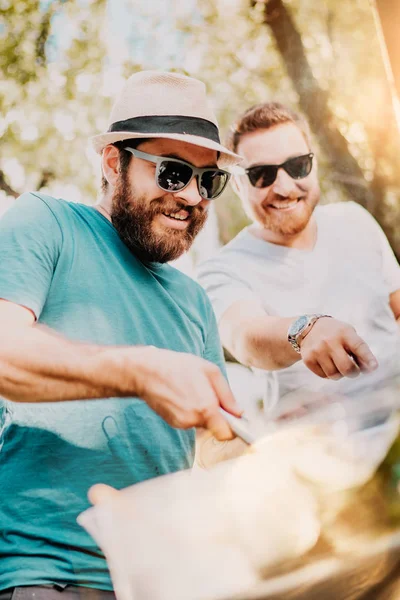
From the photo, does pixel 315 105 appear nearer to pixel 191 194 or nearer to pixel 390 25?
pixel 390 25

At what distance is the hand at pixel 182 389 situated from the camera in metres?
0.88

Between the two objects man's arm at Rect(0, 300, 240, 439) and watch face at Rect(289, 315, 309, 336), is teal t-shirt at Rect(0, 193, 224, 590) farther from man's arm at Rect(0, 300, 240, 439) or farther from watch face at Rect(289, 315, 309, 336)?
watch face at Rect(289, 315, 309, 336)

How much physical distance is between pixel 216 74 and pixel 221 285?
18.6 inches

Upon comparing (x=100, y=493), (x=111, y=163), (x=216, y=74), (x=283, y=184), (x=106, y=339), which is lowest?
(x=100, y=493)

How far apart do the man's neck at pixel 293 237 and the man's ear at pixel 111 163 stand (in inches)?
14.7

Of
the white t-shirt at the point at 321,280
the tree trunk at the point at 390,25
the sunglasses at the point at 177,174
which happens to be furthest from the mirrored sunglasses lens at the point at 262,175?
the tree trunk at the point at 390,25

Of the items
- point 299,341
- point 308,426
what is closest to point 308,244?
point 299,341

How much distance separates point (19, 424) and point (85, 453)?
11cm

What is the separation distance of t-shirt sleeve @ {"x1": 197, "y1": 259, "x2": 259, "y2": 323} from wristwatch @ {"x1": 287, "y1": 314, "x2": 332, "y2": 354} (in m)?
0.11

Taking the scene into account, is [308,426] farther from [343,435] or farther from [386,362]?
[386,362]

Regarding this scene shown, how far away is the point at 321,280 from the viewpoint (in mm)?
1348

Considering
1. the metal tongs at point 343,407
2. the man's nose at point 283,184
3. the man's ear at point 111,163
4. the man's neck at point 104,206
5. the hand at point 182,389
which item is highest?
the man's ear at point 111,163

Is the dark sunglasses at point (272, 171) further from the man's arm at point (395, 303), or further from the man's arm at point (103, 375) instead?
the man's arm at point (103, 375)

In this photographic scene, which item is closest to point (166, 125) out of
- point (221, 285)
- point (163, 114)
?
point (163, 114)
